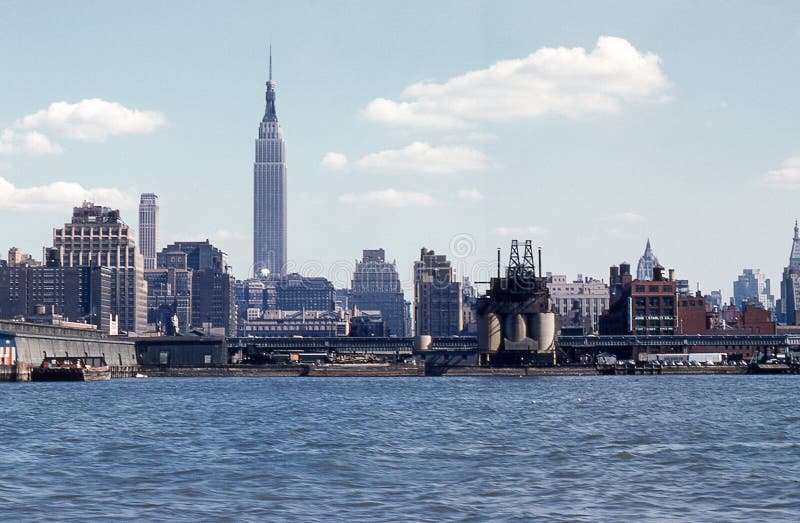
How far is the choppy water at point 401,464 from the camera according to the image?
44.8 m

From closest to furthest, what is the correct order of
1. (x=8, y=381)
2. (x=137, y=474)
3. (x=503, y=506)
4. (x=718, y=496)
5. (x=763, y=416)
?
(x=503, y=506)
(x=718, y=496)
(x=137, y=474)
(x=763, y=416)
(x=8, y=381)

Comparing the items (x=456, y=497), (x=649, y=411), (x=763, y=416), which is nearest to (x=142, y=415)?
(x=649, y=411)

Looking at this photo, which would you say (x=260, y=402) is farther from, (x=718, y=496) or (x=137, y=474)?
(x=718, y=496)

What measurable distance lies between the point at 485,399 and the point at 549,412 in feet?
97.0

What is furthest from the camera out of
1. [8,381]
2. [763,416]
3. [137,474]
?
[8,381]

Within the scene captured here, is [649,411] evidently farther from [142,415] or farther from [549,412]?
[142,415]

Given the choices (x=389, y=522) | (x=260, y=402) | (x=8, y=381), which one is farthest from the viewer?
(x=8, y=381)

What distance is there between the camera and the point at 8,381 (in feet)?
612

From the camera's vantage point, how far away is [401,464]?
59.1m

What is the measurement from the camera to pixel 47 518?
42.7 m

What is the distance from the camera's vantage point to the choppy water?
1764 inches

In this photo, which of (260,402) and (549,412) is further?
(260,402)

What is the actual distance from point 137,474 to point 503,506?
1850cm

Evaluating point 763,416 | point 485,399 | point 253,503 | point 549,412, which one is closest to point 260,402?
point 485,399
